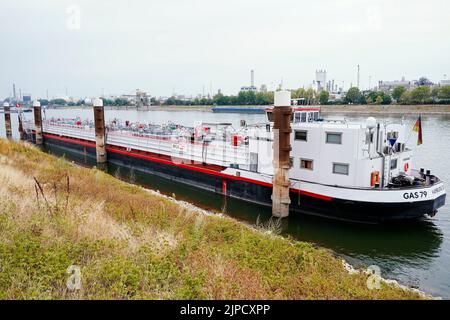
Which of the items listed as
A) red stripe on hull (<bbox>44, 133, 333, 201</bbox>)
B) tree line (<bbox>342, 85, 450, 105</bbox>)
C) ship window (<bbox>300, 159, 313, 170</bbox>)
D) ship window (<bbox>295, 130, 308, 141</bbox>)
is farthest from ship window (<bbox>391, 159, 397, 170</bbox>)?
tree line (<bbox>342, 85, 450, 105</bbox>)

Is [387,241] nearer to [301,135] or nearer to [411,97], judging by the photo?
[301,135]

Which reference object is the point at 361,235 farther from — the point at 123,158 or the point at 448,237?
the point at 123,158

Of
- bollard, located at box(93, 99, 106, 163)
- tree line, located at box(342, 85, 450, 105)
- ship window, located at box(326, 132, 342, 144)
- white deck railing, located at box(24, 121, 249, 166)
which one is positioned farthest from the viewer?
tree line, located at box(342, 85, 450, 105)

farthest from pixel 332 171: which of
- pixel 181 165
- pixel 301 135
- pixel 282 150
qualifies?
pixel 181 165

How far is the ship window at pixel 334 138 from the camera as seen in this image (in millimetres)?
16830

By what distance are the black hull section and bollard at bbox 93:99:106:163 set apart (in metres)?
8.55

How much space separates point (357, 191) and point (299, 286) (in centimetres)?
1048

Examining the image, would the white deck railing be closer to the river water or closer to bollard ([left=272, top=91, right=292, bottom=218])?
A: the river water

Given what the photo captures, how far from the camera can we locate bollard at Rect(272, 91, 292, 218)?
17047mm

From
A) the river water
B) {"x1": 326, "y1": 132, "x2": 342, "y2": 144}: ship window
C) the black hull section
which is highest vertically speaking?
{"x1": 326, "y1": 132, "x2": 342, "y2": 144}: ship window

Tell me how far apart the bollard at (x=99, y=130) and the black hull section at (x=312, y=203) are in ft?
28.0

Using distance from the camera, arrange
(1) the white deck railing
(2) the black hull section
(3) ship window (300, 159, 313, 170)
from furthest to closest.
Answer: (1) the white deck railing
(3) ship window (300, 159, 313, 170)
(2) the black hull section
